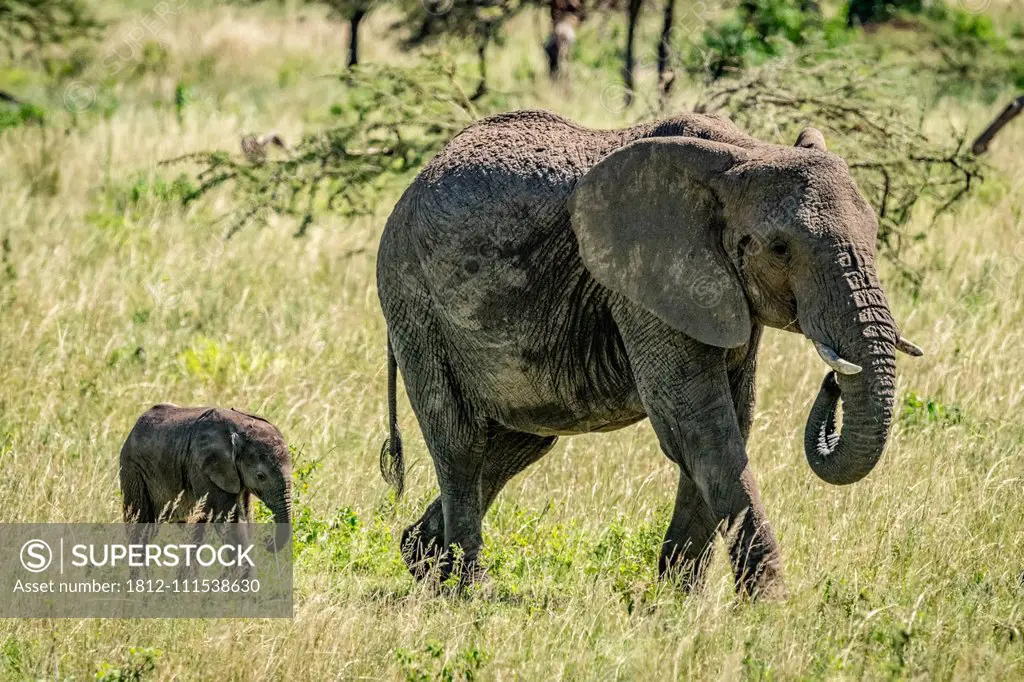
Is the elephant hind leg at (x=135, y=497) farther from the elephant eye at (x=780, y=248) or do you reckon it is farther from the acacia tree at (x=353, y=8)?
the acacia tree at (x=353, y=8)

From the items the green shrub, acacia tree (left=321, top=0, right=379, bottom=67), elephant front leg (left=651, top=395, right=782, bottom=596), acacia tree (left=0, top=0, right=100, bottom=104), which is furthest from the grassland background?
acacia tree (left=321, top=0, right=379, bottom=67)

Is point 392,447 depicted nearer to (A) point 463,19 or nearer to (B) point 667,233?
(B) point 667,233

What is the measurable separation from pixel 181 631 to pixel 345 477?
2505 mm

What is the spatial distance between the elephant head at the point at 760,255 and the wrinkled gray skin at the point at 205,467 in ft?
5.96

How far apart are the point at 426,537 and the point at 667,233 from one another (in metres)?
2.26

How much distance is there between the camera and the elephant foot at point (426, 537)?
7.59 meters

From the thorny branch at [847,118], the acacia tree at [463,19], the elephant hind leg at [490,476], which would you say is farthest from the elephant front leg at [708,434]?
the acacia tree at [463,19]

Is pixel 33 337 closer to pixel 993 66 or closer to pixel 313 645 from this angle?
pixel 313 645

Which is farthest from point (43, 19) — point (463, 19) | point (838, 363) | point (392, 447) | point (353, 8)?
point (838, 363)

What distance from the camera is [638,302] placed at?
632 centimetres

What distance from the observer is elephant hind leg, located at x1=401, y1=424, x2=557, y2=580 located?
24.7ft

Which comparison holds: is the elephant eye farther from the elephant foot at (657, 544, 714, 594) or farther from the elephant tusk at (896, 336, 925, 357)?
the elephant foot at (657, 544, 714, 594)

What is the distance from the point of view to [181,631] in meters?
6.19

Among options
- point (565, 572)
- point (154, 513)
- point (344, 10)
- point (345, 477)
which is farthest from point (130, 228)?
point (344, 10)
